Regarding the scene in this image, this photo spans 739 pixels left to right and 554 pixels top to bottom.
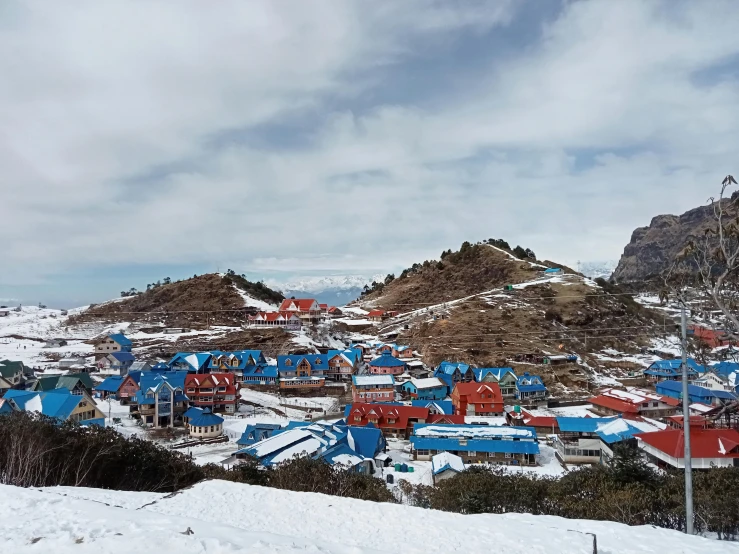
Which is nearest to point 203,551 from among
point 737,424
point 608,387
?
point 737,424

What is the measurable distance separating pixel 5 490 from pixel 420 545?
25.0 ft

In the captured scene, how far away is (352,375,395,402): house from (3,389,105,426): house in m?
19.9

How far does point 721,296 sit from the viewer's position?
921 centimetres

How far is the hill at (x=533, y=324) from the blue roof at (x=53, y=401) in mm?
33968

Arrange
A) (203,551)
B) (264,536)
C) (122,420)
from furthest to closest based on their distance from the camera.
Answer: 1. (122,420)
2. (264,536)
3. (203,551)

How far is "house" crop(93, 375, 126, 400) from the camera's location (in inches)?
1483

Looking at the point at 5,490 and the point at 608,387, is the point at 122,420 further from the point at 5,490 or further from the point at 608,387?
the point at 608,387

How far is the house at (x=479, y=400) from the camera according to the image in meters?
36.1

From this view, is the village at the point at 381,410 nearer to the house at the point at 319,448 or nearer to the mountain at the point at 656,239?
the house at the point at 319,448

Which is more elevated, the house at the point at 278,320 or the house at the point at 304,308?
the house at the point at 304,308

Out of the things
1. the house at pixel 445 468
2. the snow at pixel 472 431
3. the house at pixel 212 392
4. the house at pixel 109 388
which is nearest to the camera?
the house at pixel 445 468

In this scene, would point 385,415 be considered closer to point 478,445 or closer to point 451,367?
point 478,445

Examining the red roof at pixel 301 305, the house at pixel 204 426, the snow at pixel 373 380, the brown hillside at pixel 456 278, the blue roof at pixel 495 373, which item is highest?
Result: the brown hillside at pixel 456 278

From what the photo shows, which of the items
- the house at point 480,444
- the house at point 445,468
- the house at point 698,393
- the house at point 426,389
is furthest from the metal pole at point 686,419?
the house at point 426,389
